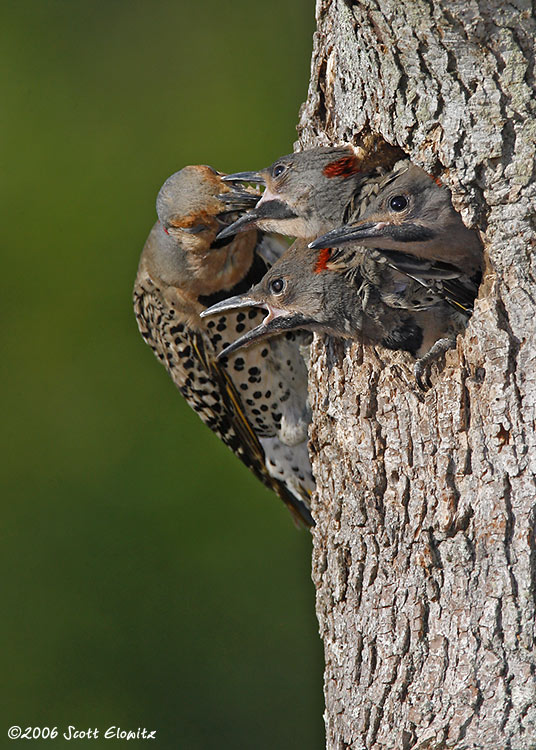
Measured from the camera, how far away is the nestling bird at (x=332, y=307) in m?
2.13

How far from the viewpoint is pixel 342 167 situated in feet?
7.26

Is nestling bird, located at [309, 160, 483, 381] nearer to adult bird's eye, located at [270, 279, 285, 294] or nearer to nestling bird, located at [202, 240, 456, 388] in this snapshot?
nestling bird, located at [202, 240, 456, 388]

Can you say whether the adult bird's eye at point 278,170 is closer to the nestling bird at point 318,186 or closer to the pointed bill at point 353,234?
the nestling bird at point 318,186

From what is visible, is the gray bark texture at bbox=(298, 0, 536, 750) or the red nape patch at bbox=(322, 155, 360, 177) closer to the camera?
the gray bark texture at bbox=(298, 0, 536, 750)

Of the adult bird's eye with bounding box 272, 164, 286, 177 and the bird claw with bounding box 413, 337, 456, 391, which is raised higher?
the adult bird's eye with bounding box 272, 164, 286, 177

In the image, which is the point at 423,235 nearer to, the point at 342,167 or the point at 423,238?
the point at 423,238

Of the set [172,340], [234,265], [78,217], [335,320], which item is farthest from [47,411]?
[335,320]

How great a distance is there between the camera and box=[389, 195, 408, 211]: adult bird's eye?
1916mm

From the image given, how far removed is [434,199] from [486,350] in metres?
0.32

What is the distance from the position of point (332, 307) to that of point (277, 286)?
0.15m

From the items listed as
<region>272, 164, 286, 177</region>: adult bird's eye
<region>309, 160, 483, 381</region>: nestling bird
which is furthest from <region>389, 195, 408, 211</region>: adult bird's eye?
<region>272, 164, 286, 177</region>: adult bird's eye

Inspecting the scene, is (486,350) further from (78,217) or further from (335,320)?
(78,217)

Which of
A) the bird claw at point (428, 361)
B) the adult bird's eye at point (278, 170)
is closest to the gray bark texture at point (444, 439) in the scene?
the bird claw at point (428, 361)

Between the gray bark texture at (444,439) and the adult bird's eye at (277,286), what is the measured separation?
8.1 inches
